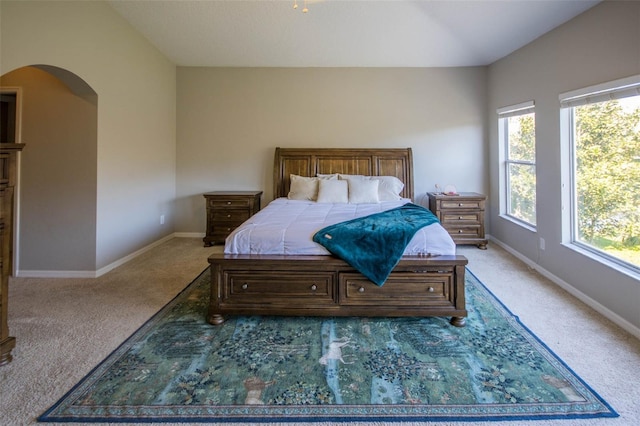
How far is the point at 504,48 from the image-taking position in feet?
14.0

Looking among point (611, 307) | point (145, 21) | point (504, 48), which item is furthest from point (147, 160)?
point (611, 307)

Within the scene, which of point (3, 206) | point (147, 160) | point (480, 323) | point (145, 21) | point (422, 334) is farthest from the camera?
point (147, 160)

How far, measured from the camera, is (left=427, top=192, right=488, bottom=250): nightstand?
4.68 meters

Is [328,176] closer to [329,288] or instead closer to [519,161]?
[519,161]

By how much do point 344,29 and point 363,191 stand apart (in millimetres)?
2023

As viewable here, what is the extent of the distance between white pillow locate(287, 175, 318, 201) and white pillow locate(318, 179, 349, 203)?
136mm

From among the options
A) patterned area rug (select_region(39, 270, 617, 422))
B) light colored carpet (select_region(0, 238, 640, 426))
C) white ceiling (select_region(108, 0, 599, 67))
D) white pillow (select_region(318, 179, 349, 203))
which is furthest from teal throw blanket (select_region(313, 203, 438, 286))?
white ceiling (select_region(108, 0, 599, 67))

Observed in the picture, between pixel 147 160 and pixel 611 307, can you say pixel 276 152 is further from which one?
pixel 611 307

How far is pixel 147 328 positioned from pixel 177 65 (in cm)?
433

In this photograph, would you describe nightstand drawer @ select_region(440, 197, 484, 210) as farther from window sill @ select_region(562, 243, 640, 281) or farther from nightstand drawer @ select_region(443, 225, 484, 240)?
window sill @ select_region(562, 243, 640, 281)

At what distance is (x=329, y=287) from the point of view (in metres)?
2.49

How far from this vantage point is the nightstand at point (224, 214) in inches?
193

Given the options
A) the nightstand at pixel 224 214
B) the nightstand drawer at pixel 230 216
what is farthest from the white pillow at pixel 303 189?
the nightstand drawer at pixel 230 216

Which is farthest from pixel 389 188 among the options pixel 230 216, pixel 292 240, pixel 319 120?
pixel 292 240
